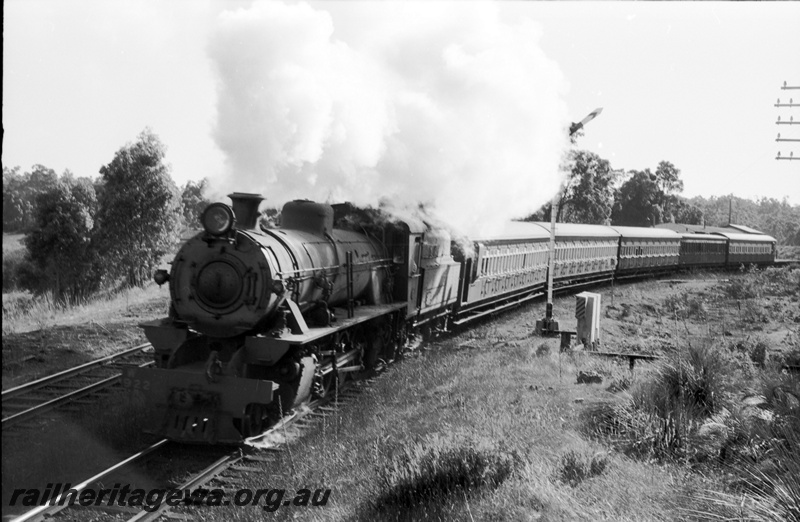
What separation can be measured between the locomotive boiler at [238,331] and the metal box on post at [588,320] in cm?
685

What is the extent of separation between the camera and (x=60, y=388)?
1119 cm

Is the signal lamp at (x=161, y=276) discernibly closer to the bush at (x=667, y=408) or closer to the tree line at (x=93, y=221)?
the bush at (x=667, y=408)

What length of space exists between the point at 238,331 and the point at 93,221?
16366 millimetres

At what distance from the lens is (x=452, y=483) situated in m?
5.78

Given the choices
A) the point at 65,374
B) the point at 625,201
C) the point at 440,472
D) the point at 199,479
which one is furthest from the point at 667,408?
the point at 625,201

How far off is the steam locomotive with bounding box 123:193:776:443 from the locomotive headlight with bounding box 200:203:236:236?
0.6 inches

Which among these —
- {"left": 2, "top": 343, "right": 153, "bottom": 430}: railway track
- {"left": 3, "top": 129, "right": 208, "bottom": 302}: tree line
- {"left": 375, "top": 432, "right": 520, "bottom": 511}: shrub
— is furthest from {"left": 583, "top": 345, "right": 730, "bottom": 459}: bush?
{"left": 3, "top": 129, "right": 208, "bottom": 302}: tree line

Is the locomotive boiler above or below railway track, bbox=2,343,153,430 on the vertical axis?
above

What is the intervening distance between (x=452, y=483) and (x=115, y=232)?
19.4 meters

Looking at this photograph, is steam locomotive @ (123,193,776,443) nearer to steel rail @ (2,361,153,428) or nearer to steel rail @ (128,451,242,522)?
steel rail @ (128,451,242,522)

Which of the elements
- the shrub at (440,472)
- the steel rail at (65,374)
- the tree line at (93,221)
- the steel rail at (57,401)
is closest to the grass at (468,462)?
the shrub at (440,472)

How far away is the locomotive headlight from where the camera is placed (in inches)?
337

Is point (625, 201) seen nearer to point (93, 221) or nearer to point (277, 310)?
point (93, 221)

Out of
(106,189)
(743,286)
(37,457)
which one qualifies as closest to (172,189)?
(106,189)
